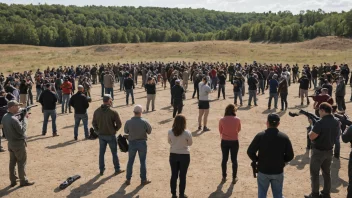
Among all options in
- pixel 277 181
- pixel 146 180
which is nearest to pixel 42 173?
pixel 146 180

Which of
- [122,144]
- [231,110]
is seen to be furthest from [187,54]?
[231,110]

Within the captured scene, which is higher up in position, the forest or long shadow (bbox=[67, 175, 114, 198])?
the forest

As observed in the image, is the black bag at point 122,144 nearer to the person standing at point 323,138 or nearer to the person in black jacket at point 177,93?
the person standing at point 323,138

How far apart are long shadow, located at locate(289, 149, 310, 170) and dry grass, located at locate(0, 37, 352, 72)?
42.3 meters

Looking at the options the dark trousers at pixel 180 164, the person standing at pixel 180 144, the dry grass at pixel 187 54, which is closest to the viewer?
the person standing at pixel 180 144

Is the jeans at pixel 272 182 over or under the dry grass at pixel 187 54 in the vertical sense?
under

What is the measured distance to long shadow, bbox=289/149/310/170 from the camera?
989cm

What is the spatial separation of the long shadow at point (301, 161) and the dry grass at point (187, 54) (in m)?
42.3

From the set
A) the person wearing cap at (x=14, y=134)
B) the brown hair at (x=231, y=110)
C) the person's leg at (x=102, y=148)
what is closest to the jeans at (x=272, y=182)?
the brown hair at (x=231, y=110)

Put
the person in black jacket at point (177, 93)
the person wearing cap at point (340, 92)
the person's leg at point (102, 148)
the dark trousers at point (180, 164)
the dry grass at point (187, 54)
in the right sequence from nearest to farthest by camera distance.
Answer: the dark trousers at point (180, 164) < the person's leg at point (102, 148) < the person in black jacket at point (177, 93) < the person wearing cap at point (340, 92) < the dry grass at point (187, 54)

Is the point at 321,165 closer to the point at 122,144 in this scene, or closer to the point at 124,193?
the point at 124,193

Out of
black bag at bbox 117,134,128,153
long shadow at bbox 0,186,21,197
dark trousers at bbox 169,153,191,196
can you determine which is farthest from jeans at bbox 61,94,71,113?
dark trousers at bbox 169,153,191,196

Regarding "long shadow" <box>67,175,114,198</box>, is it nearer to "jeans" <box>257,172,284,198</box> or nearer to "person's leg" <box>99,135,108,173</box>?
"person's leg" <box>99,135,108,173</box>

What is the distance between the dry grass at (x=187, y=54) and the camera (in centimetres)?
5678
